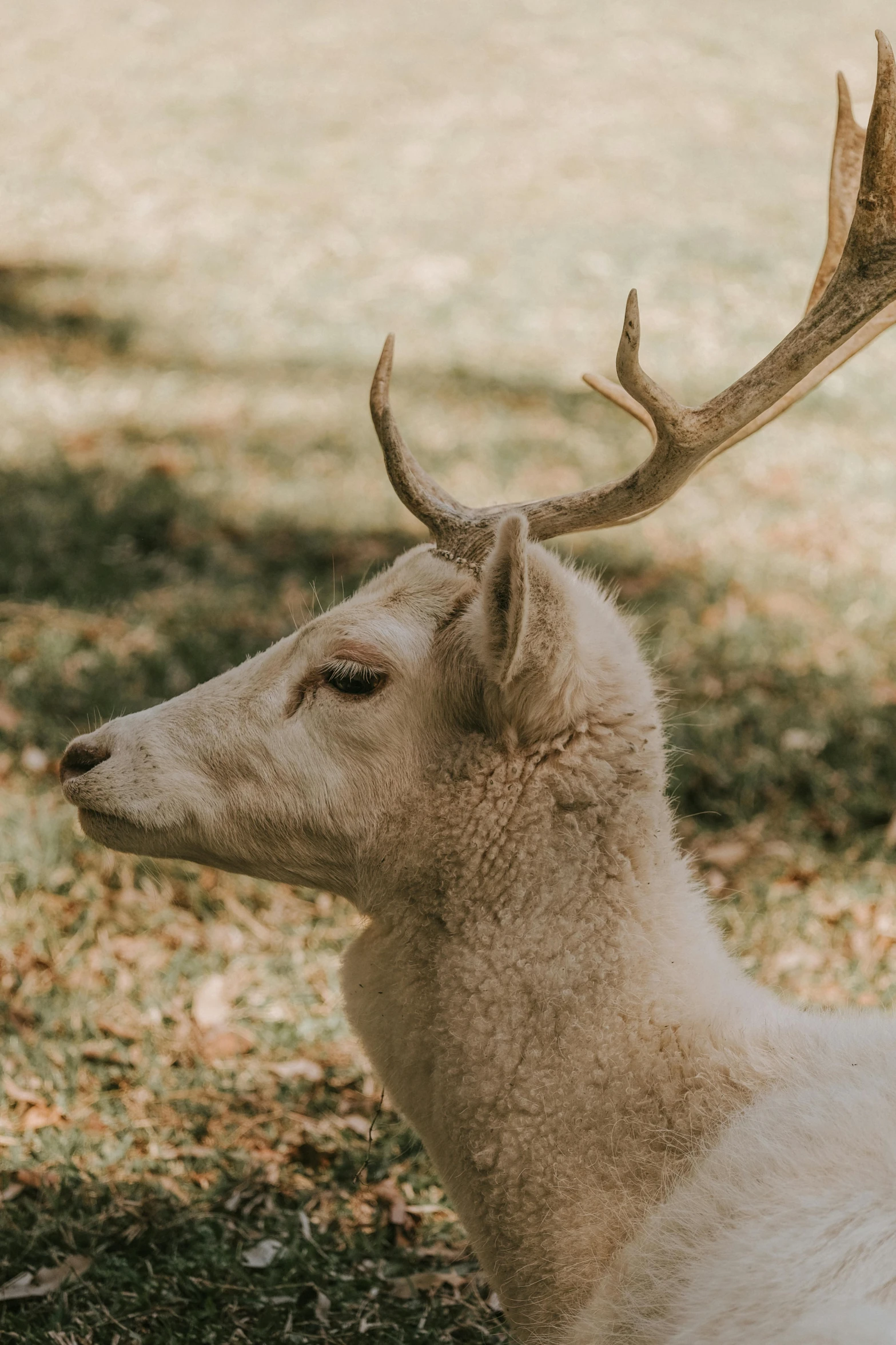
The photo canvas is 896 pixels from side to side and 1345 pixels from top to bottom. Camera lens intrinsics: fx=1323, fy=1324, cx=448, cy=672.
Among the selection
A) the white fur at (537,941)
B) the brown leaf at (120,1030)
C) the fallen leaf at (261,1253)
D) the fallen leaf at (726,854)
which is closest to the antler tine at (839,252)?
the white fur at (537,941)

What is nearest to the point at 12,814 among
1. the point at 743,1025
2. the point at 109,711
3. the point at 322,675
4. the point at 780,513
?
the point at 109,711

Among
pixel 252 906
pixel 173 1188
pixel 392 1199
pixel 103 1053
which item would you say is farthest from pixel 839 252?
pixel 103 1053

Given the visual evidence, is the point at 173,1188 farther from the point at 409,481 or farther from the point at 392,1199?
the point at 409,481

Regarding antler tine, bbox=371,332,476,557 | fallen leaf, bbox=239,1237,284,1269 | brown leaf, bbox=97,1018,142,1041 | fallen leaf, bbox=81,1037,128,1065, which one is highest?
antler tine, bbox=371,332,476,557

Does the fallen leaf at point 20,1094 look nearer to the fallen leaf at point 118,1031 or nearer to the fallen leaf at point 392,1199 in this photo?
the fallen leaf at point 118,1031

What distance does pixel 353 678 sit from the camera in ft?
9.76

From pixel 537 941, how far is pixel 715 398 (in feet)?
3.95

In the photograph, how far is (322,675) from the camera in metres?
3.02

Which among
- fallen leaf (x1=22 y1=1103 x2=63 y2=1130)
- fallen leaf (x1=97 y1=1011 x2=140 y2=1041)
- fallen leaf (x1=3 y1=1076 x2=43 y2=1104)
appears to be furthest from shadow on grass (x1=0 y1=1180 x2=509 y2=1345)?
fallen leaf (x1=97 y1=1011 x2=140 y2=1041)

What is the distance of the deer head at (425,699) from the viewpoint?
2.79 meters

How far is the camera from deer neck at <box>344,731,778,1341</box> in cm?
262

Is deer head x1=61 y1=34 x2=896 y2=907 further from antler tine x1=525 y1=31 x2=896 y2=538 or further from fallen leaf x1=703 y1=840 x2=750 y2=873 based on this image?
fallen leaf x1=703 y1=840 x2=750 y2=873

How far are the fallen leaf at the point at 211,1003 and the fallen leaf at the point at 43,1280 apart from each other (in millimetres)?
1102

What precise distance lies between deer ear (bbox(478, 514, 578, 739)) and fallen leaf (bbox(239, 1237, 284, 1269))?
6.09 ft
